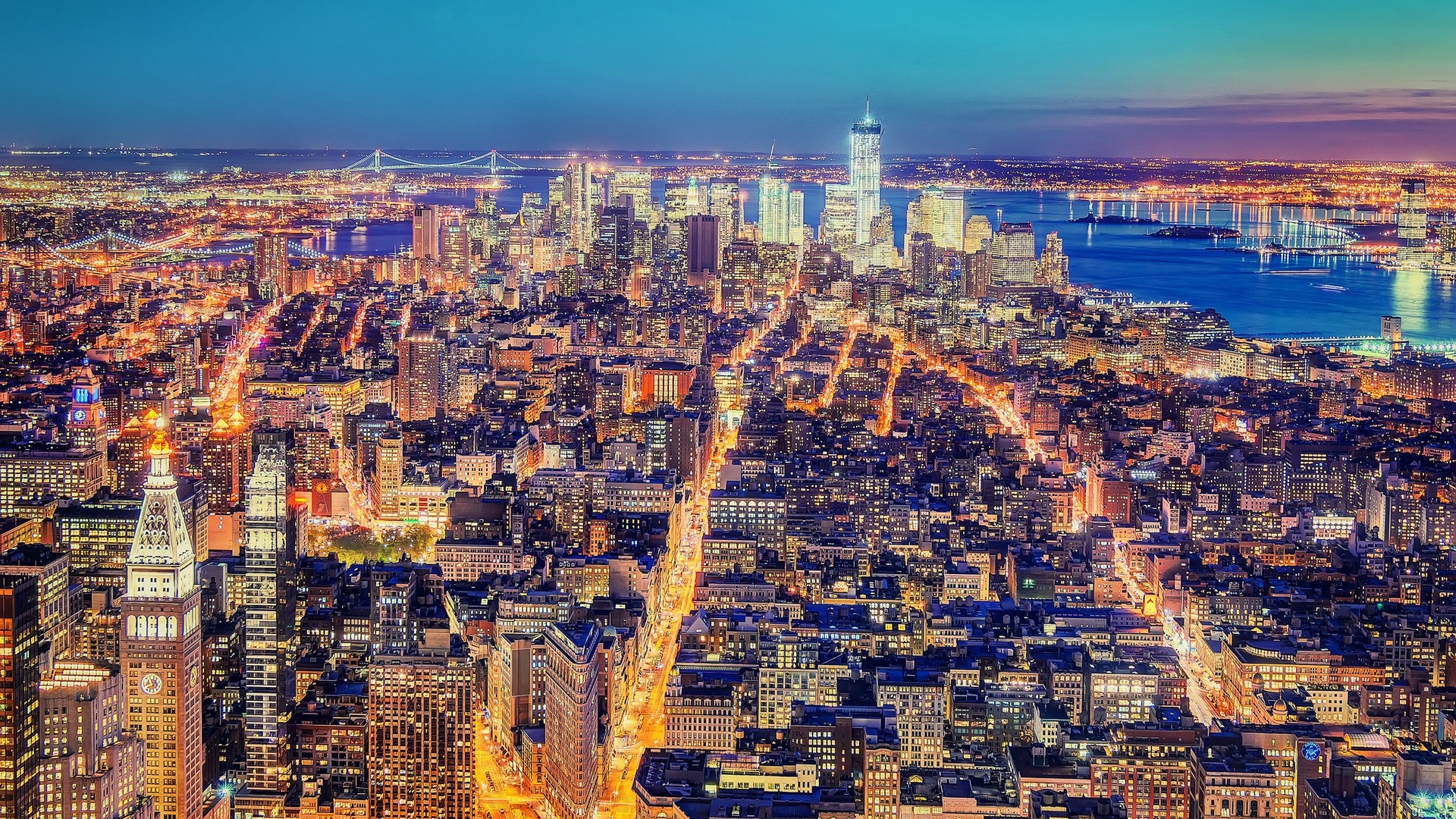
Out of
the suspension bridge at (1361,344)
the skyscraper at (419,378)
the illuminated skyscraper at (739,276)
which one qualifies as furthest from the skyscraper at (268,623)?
the illuminated skyscraper at (739,276)

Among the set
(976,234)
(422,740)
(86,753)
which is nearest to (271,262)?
(976,234)

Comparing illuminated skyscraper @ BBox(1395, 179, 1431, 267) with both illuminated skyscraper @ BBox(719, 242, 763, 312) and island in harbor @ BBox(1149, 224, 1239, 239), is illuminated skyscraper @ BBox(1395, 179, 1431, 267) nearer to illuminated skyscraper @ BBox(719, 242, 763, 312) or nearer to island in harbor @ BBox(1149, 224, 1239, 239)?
island in harbor @ BBox(1149, 224, 1239, 239)

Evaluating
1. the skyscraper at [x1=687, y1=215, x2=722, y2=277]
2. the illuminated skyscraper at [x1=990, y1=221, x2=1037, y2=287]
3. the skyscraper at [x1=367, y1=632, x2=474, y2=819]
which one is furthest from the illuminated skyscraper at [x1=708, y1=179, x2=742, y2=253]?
the skyscraper at [x1=367, y1=632, x2=474, y2=819]

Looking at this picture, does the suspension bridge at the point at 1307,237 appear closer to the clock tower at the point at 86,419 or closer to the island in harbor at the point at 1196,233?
the island in harbor at the point at 1196,233

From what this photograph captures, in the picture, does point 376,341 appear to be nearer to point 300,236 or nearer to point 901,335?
point 901,335

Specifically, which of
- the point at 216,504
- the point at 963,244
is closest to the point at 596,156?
the point at 963,244
